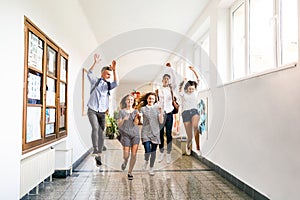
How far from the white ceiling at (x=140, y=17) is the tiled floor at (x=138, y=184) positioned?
119 centimetres

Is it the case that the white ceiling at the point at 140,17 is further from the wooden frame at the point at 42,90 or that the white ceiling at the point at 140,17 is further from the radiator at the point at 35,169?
the radiator at the point at 35,169

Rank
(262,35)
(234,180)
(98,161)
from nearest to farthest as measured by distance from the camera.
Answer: (262,35) < (234,180) < (98,161)

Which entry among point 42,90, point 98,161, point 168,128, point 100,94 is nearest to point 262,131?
point 168,128

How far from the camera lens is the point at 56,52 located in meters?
3.52

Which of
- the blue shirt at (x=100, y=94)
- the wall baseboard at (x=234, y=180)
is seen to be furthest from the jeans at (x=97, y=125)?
the wall baseboard at (x=234, y=180)

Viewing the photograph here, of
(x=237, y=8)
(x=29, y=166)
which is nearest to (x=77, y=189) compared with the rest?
(x=29, y=166)

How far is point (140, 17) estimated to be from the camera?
16.5 ft

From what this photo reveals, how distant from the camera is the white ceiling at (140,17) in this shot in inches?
145

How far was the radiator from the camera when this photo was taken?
260 cm

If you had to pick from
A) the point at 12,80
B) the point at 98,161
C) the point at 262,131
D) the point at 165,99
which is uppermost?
the point at 12,80

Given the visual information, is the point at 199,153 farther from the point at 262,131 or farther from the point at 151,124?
the point at 151,124

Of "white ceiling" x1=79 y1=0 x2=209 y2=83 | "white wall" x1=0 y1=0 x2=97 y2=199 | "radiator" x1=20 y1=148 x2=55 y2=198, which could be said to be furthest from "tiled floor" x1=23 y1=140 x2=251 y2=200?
"white ceiling" x1=79 y1=0 x2=209 y2=83

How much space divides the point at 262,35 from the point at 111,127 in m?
→ 2.09

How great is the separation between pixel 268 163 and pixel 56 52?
288 cm
